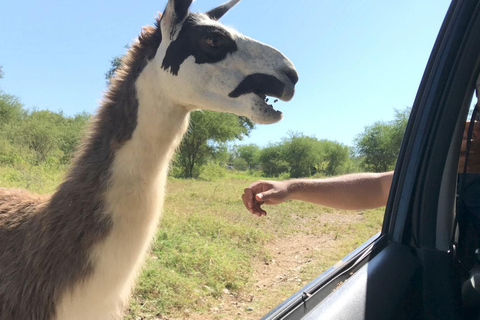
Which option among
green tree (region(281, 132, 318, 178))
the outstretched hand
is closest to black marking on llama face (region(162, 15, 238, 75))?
the outstretched hand

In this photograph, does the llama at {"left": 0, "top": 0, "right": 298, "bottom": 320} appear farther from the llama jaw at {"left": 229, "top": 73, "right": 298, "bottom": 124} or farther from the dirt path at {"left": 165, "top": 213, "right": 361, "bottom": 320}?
the dirt path at {"left": 165, "top": 213, "right": 361, "bottom": 320}

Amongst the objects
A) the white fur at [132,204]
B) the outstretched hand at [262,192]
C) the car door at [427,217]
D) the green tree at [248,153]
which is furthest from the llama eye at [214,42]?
the green tree at [248,153]

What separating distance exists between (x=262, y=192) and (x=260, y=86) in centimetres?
59

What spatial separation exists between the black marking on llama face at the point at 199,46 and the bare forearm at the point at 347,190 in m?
0.85

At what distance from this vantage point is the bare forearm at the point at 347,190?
66.4 inches

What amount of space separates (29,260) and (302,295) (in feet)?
4.97

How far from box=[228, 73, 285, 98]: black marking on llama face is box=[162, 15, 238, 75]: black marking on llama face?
0.21 metres

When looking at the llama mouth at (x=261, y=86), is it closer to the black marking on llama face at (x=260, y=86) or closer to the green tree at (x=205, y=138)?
the black marking on llama face at (x=260, y=86)

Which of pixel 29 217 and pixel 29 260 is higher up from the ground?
pixel 29 217

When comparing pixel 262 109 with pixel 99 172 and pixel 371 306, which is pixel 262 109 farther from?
pixel 371 306

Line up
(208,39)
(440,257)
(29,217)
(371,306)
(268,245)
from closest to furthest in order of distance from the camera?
(371,306) → (440,257) → (208,39) → (29,217) → (268,245)

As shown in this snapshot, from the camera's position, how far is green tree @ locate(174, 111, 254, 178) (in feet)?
55.0

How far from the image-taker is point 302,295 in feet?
3.09

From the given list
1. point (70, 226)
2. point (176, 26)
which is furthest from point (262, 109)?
point (70, 226)
